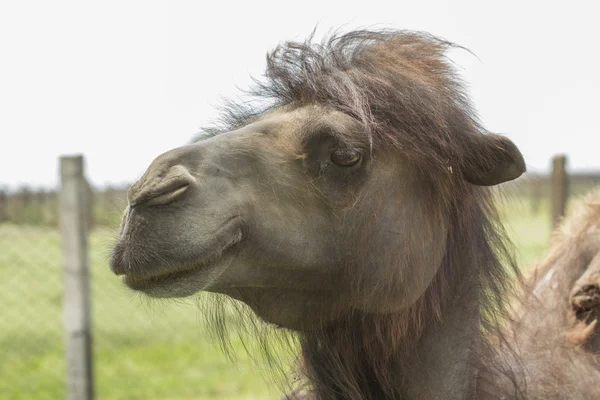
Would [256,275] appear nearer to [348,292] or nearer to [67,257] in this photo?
[348,292]

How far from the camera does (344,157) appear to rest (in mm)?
2490

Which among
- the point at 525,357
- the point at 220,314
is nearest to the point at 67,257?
the point at 220,314

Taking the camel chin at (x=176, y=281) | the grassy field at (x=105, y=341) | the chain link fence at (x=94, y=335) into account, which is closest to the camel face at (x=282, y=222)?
Result: the camel chin at (x=176, y=281)

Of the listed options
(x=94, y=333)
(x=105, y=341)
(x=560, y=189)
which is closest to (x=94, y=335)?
(x=94, y=333)

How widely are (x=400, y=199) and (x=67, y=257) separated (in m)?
3.93

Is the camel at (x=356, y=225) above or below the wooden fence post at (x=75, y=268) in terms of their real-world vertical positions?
above

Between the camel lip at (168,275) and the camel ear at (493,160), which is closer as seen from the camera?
the camel lip at (168,275)

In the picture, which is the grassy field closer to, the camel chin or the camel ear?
the camel ear

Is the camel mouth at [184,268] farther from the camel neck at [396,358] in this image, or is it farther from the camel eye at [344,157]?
the camel neck at [396,358]

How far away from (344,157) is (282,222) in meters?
0.29

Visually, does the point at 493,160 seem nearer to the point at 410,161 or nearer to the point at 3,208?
the point at 410,161

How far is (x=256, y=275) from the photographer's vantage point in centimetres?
240

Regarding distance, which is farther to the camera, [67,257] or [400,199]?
[67,257]

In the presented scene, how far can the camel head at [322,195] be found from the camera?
7.19 ft
